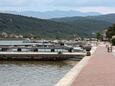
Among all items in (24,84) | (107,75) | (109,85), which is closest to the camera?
(109,85)

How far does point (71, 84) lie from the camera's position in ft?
77.0

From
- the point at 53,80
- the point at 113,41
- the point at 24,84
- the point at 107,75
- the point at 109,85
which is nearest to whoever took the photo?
the point at 109,85

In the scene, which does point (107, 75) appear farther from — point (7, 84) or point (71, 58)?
point (71, 58)

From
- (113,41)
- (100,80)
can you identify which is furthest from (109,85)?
(113,41)

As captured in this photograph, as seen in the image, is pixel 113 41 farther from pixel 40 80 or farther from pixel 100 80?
pixel 100 80

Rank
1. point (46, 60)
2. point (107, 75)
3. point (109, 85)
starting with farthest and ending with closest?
point (46, 60), point (107, 75), point (109, 85)

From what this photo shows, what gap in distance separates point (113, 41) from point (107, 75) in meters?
65.9

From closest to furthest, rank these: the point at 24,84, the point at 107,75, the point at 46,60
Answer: the point at 107,75 → the point at 24,84 → the point at 46,60

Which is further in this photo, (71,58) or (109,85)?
(71,58)

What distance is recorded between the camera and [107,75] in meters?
27.3

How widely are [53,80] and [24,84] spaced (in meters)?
3.50

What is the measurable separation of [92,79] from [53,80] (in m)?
10.1

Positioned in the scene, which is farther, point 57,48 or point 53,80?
point 57,48

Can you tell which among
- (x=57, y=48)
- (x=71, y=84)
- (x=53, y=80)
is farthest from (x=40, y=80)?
(x=57, y=48)
